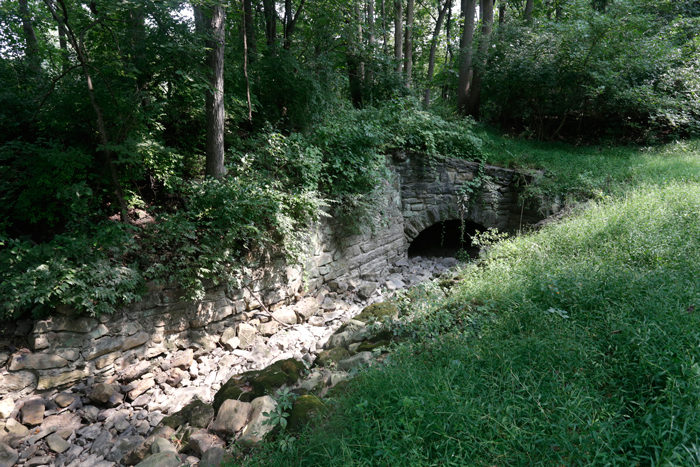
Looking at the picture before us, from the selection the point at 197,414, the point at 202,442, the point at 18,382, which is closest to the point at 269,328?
the point at 197,414

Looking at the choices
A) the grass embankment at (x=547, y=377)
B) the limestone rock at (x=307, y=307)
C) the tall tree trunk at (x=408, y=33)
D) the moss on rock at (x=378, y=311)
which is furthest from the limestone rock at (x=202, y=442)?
the tall tree trunk at (x=408, y=33)

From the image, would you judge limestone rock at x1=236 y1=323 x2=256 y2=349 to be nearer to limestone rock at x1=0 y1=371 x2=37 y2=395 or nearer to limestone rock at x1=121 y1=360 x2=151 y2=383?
limestone rock at x1=121 y1=360 x2=151 y2=383

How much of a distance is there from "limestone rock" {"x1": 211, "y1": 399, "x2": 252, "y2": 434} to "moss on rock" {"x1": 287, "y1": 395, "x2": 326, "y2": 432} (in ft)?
2.42

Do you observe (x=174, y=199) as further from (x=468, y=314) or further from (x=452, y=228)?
(x=452, y=228)

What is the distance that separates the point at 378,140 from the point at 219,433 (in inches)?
230

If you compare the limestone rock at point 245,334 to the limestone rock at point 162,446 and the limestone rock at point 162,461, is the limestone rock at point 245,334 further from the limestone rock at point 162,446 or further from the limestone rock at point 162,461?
the limestone rock at point 162,461

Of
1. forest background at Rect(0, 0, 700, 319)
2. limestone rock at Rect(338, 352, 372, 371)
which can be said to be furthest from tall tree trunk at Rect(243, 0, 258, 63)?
limestone rock at Rect(338, 352, 372, 371)

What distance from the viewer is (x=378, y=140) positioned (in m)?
7.22

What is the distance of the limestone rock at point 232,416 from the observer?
3.08 meters

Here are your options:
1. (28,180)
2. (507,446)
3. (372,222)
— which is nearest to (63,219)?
(28,180)

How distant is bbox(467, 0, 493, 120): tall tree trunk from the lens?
1178cm

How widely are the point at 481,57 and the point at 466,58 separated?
0.55 m

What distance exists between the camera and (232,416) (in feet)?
10.4

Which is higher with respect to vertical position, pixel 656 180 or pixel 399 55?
pixel 399 55
